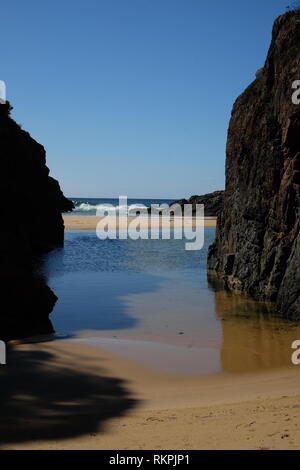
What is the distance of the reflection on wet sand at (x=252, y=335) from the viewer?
31.9 feet

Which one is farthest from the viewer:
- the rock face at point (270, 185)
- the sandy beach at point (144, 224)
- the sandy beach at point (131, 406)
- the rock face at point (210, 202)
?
→ the rock face at point (210, 202)

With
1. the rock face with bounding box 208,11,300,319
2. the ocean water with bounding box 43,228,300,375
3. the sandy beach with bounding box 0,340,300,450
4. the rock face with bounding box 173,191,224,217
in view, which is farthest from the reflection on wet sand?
the rock face with bounding box 173,191,224,217

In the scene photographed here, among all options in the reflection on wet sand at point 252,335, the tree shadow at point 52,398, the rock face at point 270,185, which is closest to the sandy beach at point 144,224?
the rock face at point 270,185

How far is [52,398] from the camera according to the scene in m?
7.04

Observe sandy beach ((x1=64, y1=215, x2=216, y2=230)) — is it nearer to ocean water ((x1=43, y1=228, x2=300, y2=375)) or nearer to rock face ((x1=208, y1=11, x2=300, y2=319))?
ocean water ((x1=43, y1=228, x2=300, y2=375))

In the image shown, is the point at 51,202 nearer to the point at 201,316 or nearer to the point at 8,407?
the point at 201,316

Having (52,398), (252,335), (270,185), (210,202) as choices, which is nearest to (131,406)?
(52,398)

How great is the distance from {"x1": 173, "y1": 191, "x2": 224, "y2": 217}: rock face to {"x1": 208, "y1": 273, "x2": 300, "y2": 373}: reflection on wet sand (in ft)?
209

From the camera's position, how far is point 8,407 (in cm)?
646

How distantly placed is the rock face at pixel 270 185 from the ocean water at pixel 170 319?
0.90 m

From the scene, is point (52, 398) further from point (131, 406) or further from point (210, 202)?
point (210, 202)

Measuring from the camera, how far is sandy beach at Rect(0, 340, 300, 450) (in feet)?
16.8

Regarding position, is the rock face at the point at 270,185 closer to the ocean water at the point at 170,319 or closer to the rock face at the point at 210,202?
the ocean water at the point at 170,319
